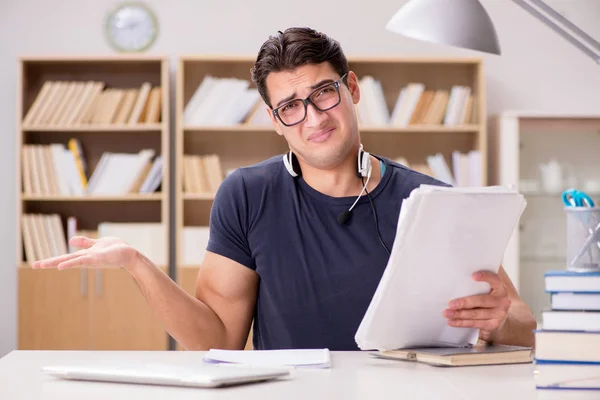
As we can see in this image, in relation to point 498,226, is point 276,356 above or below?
below

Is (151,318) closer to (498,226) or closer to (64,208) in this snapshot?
(64,208)

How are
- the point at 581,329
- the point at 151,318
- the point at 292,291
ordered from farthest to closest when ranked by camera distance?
the point at 151,318
the point at 292,291
the point at 581,329

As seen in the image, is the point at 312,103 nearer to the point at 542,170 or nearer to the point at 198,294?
the point at 198,294

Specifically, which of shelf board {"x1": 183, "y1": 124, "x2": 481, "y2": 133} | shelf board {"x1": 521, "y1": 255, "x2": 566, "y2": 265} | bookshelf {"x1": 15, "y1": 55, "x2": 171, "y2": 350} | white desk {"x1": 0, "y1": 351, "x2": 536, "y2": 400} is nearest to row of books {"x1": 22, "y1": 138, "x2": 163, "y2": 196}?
bookshelf {"x1": 15, "y1": 55, "x2": 171, "y2": 350}

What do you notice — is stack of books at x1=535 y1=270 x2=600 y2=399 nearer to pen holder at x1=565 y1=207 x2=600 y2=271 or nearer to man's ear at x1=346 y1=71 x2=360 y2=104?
pen holder at x1=565 y1=207 x2=600 y2=271

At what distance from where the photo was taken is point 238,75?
15.7 ft

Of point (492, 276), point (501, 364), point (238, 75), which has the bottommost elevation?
point (501, 364)

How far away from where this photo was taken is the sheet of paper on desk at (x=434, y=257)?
1.37 m

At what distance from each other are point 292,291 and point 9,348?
3388 millimetres

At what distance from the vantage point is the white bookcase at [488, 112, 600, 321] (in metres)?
4.58

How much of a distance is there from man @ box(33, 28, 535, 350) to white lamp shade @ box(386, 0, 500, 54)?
0.71 feet

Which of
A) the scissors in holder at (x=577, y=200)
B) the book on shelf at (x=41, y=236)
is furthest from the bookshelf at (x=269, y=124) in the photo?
the scissors in holder at (x=577, y=200)

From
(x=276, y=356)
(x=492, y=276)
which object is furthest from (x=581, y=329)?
(x=276, y=356)

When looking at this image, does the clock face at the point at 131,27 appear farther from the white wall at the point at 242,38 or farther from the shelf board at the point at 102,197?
the shelf board at the point at 102,197
